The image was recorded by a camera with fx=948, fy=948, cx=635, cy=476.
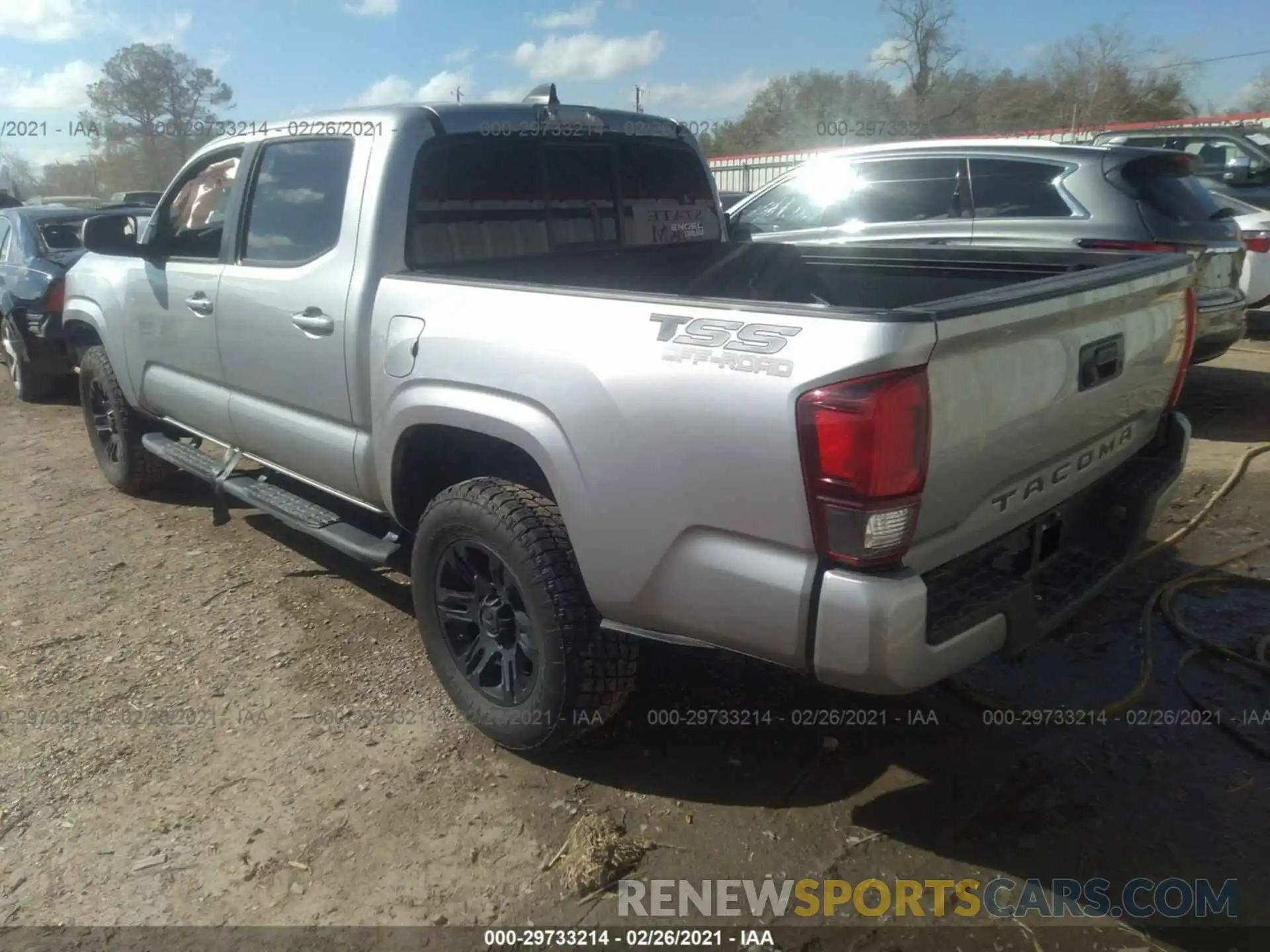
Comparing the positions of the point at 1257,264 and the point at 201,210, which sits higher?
the point at 201,210

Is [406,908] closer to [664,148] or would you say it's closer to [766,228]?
[664,148]

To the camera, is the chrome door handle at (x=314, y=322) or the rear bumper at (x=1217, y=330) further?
the rear bumper at (x=1217, y=330)

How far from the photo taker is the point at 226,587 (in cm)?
432

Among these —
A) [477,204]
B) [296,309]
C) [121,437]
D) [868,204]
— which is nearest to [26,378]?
[121,437]

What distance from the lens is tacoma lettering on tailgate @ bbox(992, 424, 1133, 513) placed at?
7.91 ft

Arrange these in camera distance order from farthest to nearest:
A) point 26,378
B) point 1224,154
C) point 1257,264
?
point 1224,154 → point 26,378 → point 1257,264

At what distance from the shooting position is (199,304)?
13.4 ft

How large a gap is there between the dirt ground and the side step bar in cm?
49

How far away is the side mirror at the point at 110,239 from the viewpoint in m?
4.34

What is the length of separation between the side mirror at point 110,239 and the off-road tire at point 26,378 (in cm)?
461

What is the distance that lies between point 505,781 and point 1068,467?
6.20ft

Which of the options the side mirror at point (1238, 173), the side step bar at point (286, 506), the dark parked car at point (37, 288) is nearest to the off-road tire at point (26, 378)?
the dark parked car at point (37, 288)

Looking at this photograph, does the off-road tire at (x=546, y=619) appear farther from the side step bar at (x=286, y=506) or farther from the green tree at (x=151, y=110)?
the green tree at (x=151, y=110)

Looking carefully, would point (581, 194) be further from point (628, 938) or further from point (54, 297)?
point (54, 297)
